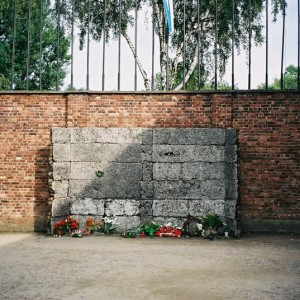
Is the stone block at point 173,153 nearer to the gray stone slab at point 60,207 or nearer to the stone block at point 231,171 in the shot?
the stone block at point 231,171

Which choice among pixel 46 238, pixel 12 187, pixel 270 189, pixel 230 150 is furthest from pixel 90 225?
pixel 270 189

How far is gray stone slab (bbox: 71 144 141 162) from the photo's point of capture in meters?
8.87

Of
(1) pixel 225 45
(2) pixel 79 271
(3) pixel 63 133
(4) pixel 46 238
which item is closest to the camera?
(2) pixel 79 271

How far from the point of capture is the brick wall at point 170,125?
8.91 metres

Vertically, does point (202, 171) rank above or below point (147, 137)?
below

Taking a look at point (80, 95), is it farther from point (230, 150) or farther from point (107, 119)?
point (230, 150)

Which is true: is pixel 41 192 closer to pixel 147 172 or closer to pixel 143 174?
pixel 143 174

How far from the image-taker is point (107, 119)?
30.5 ft

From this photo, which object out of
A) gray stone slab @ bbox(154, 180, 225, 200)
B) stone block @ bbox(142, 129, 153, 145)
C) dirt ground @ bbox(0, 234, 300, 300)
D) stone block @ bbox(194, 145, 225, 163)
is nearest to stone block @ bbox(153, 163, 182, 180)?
gray stone slab @ bbox(154, 180, 225, 200)

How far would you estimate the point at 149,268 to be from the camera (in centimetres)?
576

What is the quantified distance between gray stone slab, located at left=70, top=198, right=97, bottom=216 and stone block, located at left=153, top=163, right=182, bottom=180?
5.31 feet

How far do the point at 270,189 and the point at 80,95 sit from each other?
5.17m

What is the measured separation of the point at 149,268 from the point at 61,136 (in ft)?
14.3

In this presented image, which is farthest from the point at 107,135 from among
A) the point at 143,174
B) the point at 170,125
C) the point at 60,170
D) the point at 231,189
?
the point at 231,189
